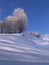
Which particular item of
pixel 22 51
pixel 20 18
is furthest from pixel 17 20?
pixel 22 51

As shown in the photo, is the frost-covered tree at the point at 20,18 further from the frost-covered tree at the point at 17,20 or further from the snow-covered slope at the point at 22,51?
the snow-covered slope at the point at 22,51

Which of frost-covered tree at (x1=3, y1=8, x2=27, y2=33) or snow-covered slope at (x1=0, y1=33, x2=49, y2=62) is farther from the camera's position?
frost-covered tree at (x1=3, y1=8, x2=27, y2=33)

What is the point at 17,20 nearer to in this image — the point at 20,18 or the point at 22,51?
the point at 20,18

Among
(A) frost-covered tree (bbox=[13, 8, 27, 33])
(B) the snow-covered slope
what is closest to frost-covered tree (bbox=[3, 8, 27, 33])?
(A) frost-covered tree (bbox=[13, 8, 27, 33])

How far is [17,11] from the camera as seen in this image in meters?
27.1

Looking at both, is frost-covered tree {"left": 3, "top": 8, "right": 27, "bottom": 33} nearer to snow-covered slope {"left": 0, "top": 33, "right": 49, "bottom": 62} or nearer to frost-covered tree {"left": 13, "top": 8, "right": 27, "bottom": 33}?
frost-covered tree {"left": 13, "top": 8, "right": 27, "bottom": 33}

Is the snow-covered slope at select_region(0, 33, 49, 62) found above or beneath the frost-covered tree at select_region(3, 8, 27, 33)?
beneath

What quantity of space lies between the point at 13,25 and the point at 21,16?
71.1 inches

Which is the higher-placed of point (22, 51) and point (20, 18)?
point (20, 18)

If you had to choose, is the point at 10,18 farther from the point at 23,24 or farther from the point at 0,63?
Result: the point at 0,63

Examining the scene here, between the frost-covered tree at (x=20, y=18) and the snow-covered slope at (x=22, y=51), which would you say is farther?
the frost-covered tree at (x=20, y=18)

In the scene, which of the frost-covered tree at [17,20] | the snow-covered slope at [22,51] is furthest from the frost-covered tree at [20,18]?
the snow-covered slope at [22,51]

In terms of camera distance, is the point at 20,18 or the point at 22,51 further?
the point at 20,18

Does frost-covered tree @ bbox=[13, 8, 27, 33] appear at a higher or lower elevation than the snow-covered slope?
higher
